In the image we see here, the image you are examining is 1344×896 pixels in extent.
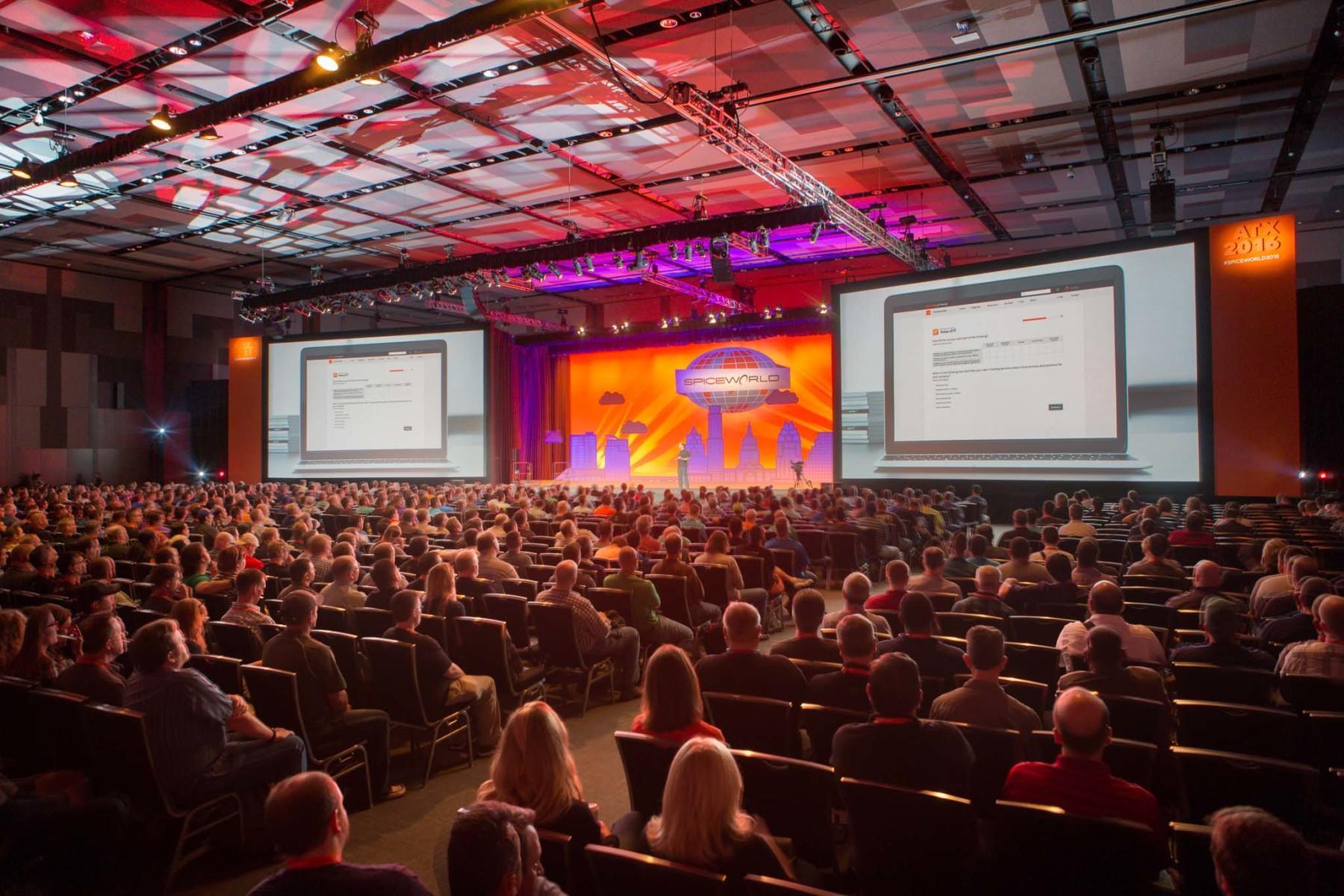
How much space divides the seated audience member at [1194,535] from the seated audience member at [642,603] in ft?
17.6

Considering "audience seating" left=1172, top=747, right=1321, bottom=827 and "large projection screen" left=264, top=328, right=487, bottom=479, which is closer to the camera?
"audience seating" left=1172, top=747, right=1321, bottom=827

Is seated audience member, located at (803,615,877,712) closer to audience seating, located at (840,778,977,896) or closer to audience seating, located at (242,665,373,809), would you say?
audience seating, located at (840,778,977,896)

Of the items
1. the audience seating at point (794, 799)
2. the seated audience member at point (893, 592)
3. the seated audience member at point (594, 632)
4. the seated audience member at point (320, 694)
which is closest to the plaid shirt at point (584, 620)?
the seated audience member at point (594, 632)

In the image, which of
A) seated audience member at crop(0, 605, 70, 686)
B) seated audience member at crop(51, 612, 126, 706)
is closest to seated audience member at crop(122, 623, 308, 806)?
seated audience member at crop(51, 612, 126, 706)

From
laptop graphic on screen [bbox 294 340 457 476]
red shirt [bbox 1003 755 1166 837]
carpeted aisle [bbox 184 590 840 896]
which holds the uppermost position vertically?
laptop graphic on screen [bbox 294 340 457 476]

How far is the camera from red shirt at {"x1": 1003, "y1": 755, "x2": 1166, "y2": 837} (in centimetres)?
243

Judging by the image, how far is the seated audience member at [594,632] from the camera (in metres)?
5.65

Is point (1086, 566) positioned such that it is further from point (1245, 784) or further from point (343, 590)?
point (343, 590)

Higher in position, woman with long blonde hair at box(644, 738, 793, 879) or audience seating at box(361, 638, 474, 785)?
woman with long blonde hair at box(644, 738, 793, 879)

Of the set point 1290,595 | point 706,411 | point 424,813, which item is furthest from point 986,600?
point 706,411

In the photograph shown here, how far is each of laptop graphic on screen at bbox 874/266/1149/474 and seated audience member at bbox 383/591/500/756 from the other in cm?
1128

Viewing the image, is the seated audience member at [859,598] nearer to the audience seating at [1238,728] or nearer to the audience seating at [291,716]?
the audience seating at [1238,728]

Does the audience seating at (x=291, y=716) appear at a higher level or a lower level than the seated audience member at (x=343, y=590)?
lower

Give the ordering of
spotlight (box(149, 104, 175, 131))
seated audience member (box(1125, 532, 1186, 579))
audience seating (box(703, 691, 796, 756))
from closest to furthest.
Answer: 1. audience seating (box(703, 691, 796, 756))
2. seated audience member (box(1125, 532, 1186, 579))
3. spotlight (box(149, 104, 175, 131))
